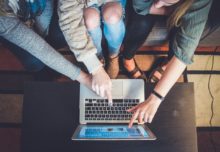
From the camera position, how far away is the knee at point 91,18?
1027 mm

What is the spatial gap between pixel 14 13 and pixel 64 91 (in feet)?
1.05

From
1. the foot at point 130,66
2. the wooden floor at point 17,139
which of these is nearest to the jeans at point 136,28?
the foot at point 130,66

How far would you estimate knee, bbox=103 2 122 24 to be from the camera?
103 centimetres

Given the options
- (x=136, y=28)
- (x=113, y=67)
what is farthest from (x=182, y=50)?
(x=113, y=67)

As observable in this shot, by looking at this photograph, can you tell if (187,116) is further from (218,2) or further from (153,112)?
(218,2)

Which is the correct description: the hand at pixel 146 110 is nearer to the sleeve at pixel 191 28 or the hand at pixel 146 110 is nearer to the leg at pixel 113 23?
the sleeve at pixel 191 28

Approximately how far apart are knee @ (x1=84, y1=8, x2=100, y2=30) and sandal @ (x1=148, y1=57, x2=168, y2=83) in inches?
19.4

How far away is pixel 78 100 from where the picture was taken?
0.99 metres

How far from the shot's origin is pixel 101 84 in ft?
3.10

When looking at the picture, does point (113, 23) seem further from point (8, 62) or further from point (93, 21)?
point (8, 62)

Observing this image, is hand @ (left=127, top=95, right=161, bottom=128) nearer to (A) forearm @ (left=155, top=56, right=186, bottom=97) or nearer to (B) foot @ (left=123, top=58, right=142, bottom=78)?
(A) forearm @ (left=155, top=56, right=186, bottom=97)

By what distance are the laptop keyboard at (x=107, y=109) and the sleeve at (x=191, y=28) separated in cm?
24

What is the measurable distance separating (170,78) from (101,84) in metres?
0.25

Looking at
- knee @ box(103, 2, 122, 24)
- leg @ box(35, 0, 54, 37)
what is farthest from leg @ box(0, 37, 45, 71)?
knee @ box(103, 2, 122, 24)
